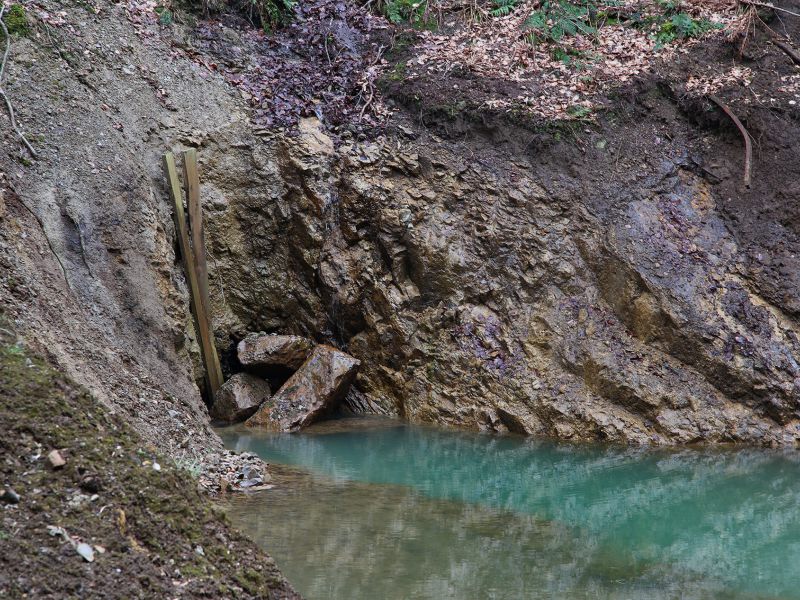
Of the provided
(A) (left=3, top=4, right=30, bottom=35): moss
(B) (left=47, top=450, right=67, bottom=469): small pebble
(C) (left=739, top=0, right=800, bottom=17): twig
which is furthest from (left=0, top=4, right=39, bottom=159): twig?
(C) (left=739, top=0, right=800, bottom=17): twig

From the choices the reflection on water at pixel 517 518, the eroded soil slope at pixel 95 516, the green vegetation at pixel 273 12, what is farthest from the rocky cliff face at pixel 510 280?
the eroded soil slope at pixel 95 516

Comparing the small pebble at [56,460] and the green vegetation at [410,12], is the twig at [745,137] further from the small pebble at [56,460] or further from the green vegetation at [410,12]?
the small pebble at [56,460]

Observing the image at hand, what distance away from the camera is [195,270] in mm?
8875

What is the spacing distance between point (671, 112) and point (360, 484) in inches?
272

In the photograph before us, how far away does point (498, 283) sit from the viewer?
31.7 feet

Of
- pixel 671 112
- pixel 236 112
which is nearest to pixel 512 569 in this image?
pixel 236 112

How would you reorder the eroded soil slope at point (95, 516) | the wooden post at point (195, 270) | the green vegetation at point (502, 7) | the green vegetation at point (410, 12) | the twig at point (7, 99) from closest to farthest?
1. the eroded soil slope at point (95, 516)
2. the twig at point (7, 99)
3. the wooden post at point (195, 270)
4. the green vegetation at point (410, 12)
5. the green vegetation at point (502, 7)

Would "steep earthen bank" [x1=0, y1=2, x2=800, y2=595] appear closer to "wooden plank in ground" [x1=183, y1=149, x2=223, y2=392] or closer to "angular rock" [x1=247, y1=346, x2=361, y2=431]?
"wooden plank in ground" [x1=183, y1=149, x2=223, y2=392]

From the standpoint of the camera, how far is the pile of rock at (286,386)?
8961mm

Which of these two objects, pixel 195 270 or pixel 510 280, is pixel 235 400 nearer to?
pixel 195 270

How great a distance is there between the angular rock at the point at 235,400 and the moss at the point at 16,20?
14.1ft

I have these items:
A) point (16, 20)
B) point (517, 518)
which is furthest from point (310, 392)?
point (16, 20)

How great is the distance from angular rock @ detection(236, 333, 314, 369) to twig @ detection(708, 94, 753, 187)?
5839 mm

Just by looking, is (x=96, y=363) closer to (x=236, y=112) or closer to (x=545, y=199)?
(x=236, y=112)
